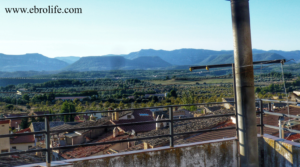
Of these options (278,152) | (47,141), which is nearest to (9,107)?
(47,141)

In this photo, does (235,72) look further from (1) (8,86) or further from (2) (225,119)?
(1) (8,86)

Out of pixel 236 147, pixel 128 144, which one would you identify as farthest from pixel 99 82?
pixel 236 147

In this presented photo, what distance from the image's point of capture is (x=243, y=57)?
4723 millimetres

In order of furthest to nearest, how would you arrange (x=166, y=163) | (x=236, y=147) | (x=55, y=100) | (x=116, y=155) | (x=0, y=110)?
1. (x=55, y=100)
2. (x=0, y=110)
3. (x=236, y=147)
4. (x=166, y=163)
5. (x=116, y=155)

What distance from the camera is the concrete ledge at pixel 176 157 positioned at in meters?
4.18

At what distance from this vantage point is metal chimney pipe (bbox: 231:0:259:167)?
4.65 metres

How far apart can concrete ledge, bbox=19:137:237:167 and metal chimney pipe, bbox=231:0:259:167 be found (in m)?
0.35

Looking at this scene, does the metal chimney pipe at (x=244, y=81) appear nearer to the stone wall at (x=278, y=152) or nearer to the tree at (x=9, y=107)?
the stone wall at (x=278, y=152)

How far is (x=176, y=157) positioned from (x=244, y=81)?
69.3 inches

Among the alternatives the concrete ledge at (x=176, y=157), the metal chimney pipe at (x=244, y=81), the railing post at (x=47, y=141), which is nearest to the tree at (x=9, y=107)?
the railing post at (x=47, y=141)

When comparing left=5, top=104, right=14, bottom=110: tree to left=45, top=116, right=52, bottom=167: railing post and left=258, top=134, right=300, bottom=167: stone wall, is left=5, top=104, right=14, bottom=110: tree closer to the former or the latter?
left=45, top=116, right=52, bottom=167: railing post

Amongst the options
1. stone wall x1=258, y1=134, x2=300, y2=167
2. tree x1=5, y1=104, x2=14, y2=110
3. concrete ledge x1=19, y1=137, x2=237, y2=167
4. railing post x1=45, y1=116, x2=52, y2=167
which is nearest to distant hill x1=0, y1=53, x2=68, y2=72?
tree x1=5, y1=104, x2=14, y2=110

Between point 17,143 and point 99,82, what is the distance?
2436 centimetres

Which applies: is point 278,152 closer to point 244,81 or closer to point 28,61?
point 244,81
